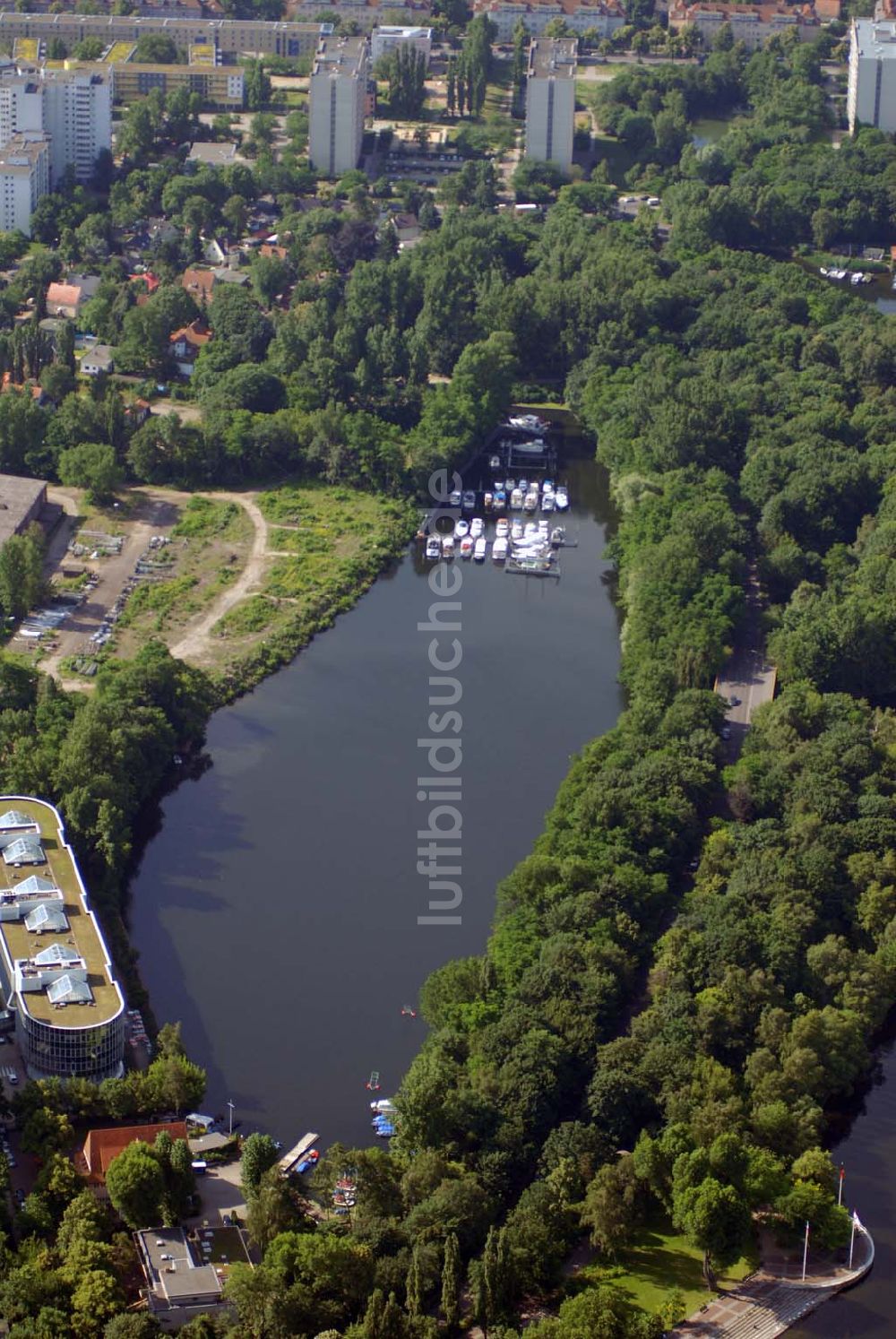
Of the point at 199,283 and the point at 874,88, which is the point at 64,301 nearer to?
the point at 199,283

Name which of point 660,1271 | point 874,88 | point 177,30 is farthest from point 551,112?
point 660,1271

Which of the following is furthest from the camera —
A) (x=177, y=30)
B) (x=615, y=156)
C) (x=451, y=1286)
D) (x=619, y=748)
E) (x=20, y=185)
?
(x=177, y=30)

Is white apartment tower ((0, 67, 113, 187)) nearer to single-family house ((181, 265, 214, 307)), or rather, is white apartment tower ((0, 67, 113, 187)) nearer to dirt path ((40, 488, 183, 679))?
single-family house ((181, 265, 214, 307))

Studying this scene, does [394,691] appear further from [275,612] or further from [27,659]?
[27,659]

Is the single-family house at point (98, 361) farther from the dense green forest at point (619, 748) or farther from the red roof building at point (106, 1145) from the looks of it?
the red roof building at point (106, 1145)

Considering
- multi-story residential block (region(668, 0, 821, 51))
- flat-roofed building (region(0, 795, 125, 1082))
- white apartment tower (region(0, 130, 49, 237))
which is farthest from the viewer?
multi-story residential block (region(668, 0, 821, 51))

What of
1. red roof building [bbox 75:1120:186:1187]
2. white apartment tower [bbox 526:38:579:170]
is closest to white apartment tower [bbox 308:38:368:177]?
white apartment tower [bbox 526:38:579:170]

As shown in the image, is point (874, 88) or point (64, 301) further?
point (874, 88)

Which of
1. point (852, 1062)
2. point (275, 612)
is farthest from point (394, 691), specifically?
point (852, 1062)
